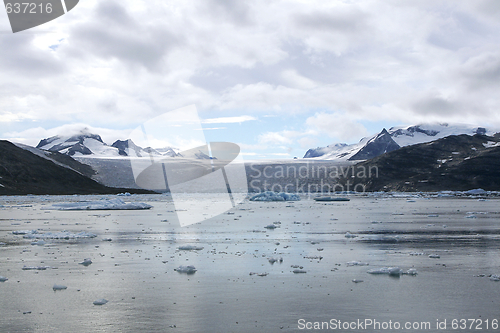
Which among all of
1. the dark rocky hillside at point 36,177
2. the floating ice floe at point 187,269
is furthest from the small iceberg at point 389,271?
the dark rocky hillside at point 36,177

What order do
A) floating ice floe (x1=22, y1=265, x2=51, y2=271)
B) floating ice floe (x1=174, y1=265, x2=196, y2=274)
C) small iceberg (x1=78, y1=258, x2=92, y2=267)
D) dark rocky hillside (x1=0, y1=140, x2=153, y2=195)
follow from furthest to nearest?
1. dark rocky hillside (x1=0, y1=140, x2=153, y2=195)
2. small iceberg (x1=78, y1=258, x2=92, y2=267)
3. floating ice floe (x1=22, y1=265, x2=51, y2=271)
4. floating ice floe (x1=174, y1=265, x2=196, y2=274)

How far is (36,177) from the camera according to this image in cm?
9544

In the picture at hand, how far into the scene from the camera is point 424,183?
101875 millimetres

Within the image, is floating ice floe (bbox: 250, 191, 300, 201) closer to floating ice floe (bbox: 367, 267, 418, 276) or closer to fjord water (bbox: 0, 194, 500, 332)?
fjord water (bbox: 0, 194, 500, 332)

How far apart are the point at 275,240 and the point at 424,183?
309ft

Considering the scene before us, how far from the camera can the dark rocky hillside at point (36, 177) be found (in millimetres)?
89062

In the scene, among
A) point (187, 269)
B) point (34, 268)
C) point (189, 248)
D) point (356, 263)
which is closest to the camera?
point (187, 269)

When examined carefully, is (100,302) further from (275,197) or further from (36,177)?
(36,177)

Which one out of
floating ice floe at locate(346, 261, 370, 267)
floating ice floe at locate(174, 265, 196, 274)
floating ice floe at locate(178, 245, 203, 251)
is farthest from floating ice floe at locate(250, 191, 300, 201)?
floating ice floe at locate(174, 265, 196, 274)

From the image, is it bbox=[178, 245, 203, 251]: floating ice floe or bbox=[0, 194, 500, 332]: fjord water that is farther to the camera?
bbox=[178, 245, 203, 251]: floating ice floe

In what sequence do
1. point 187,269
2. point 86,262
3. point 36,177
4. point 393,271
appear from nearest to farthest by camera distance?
1. point 393,271
2. point 187,269
3. point 86,262
4. point 36,177

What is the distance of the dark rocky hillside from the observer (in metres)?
89.1

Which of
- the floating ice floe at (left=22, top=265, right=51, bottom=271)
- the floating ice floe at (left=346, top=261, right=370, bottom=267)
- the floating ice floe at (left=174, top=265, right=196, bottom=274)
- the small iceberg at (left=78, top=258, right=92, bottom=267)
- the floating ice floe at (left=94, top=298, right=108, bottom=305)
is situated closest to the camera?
the floating ice floe at (left=94, top=298, right=108, bottom=305)

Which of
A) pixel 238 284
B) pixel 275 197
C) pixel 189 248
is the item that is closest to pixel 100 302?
pixel 238 284
